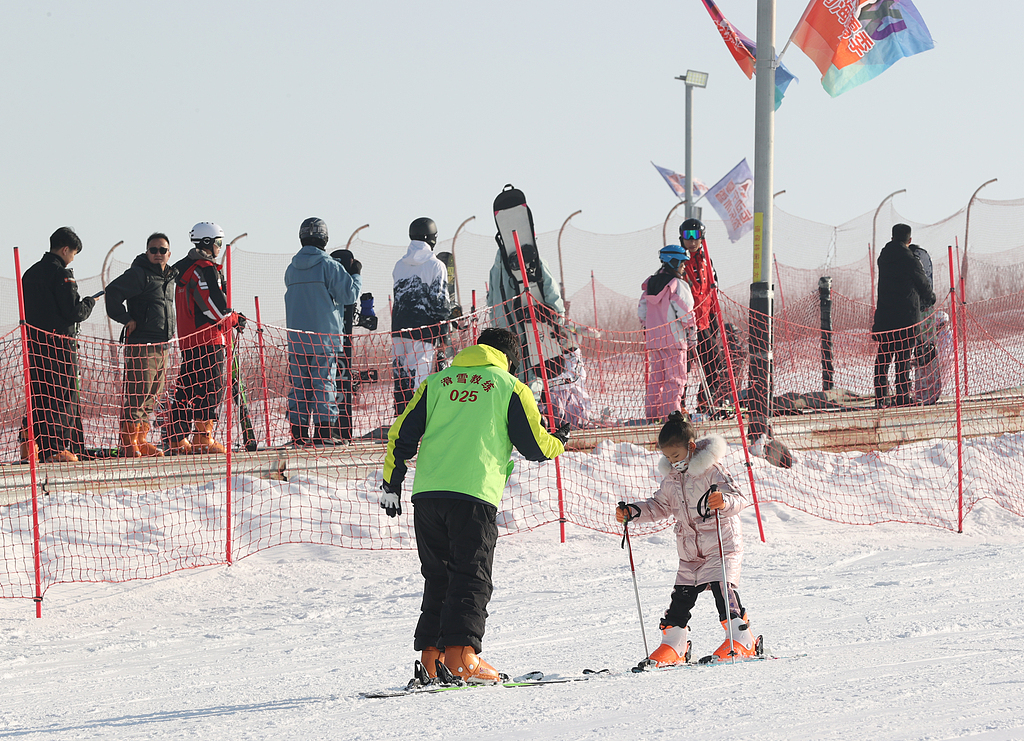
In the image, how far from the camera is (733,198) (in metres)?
17.6

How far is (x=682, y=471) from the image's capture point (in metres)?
5.16

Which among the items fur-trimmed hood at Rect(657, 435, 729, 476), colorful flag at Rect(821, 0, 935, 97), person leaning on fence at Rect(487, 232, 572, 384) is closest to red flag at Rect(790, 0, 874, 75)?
colorful flag at Rect(821, 0, 935, 97)

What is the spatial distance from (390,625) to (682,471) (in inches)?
84.8

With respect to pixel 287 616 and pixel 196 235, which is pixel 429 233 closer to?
pixel 196 235

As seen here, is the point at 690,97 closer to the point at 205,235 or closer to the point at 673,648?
the point at 205,235

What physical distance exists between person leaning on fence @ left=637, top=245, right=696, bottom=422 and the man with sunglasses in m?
0.20

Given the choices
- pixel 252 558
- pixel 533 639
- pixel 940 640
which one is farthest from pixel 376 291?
pixel 940 640

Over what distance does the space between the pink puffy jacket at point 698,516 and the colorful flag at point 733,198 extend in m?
13.0

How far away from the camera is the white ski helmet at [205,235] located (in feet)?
28.1

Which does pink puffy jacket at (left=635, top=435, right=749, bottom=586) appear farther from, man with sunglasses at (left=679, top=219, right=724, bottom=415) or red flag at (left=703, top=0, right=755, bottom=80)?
red flag at (left=703, top=0, right=755, bottom=80)

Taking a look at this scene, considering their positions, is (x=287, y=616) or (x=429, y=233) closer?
(x=287, y=616)

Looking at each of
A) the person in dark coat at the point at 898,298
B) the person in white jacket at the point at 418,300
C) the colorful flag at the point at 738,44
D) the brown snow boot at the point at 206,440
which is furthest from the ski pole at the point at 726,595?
the colorful flag at the point at 738,44

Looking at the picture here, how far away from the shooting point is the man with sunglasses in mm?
9664

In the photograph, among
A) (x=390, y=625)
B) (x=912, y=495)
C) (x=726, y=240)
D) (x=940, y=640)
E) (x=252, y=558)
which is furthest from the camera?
(x=726, y=240)
